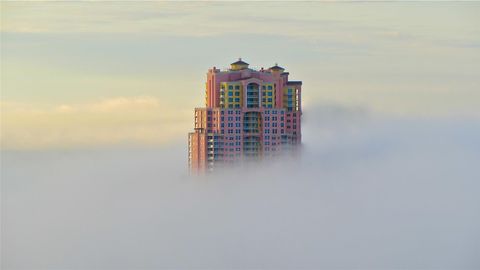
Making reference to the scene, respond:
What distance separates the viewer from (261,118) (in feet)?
192

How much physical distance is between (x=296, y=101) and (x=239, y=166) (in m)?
3.84

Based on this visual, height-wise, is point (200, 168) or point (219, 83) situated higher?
point (219, 83)

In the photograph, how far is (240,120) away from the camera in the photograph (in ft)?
191

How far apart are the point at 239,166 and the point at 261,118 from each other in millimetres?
2544

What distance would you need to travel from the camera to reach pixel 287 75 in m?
60.0

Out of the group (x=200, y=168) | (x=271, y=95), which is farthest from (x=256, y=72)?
(x=200, y=168)

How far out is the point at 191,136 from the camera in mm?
58844

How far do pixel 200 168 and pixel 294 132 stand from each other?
4355mm

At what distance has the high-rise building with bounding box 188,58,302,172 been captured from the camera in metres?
58.1

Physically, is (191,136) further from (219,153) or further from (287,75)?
(287,75)

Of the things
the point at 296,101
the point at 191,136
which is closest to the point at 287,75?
the point at 296,101

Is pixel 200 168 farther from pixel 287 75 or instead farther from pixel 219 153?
pixel 287 75

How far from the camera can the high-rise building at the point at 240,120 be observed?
58.1 m

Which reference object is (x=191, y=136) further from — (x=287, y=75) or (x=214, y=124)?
(x=287, y=75)
